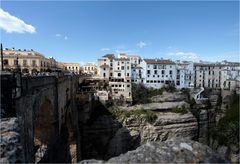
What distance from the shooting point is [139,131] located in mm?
36062

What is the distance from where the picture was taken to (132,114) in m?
36.6

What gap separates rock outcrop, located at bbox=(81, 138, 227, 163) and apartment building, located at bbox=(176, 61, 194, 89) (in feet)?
200

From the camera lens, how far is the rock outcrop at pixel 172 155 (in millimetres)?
3395

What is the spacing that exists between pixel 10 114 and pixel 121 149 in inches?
1141

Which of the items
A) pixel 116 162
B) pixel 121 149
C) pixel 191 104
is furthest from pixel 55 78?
pixel 191 104

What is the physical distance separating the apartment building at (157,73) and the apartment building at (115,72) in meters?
5.13

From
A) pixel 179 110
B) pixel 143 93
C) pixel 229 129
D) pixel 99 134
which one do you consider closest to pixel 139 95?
pixel 143 93

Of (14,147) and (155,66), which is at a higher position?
(155,66)

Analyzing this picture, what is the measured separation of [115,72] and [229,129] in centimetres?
3155

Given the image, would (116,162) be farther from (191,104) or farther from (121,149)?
(191,104)

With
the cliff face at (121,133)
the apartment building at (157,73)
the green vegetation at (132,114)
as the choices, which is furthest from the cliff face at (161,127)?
the apartment building at (157,73)

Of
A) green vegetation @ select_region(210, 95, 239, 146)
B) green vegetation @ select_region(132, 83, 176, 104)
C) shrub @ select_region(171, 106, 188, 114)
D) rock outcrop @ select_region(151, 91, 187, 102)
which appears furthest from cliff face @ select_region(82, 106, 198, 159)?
rock outcrop @ select_region(151, 91, 187, 102)

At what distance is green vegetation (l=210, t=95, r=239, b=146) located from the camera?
123ft

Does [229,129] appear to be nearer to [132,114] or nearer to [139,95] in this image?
[132,114]
